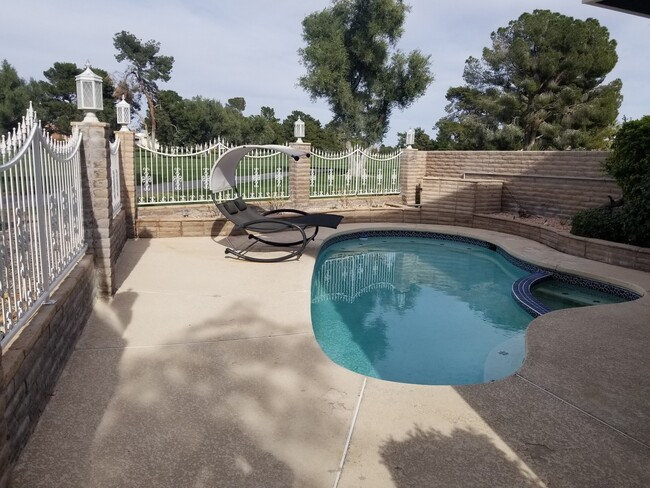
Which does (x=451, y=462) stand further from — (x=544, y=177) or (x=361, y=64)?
(x=361, y=64)

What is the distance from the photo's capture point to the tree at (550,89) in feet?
75.5

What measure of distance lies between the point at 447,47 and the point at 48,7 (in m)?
16.1

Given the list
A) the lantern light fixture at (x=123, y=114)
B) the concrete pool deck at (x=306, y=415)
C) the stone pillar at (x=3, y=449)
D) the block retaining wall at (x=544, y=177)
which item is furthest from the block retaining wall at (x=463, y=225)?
the stone pillar at (x=3, y=449)

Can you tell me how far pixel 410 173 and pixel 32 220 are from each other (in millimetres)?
11626

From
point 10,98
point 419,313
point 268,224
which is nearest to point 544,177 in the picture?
point 419,313

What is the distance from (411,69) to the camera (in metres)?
23.9

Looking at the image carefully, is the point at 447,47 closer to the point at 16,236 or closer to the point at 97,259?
the point at 97,259

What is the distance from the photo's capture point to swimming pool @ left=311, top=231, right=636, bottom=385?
4832 millimetres

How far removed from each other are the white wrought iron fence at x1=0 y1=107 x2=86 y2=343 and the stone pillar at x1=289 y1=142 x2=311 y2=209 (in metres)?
7.32

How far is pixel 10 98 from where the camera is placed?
35812 mm

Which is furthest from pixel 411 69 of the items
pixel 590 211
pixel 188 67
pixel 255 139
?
pixel 255 139

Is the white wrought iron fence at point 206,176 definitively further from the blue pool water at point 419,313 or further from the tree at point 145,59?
the tree at point 145,59

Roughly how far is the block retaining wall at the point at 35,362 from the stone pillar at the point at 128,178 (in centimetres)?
522

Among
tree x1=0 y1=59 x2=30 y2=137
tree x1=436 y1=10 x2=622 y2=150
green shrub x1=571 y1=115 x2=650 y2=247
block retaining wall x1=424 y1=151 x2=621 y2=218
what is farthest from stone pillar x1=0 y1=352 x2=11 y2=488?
tree x1=0 y1=59 x2=30 y2=137
